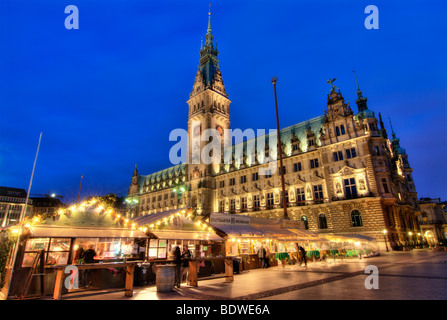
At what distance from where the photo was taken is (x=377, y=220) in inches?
1446

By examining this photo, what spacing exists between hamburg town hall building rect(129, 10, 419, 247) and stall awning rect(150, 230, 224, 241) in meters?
16.0

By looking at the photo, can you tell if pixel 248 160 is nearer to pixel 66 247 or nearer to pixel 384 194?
pixel 384 194

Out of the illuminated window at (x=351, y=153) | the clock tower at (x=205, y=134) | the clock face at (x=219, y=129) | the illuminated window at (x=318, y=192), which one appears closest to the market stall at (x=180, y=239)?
the illuminated window at (x=318, y=192)

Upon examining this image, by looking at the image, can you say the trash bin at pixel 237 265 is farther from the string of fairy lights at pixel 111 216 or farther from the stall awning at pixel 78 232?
the stall awning at pixel 78 232

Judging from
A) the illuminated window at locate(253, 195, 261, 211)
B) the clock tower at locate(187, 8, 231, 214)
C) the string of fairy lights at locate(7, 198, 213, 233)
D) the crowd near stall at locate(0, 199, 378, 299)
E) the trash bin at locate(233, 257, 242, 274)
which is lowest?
the trash bin at locate(233, 257, 242, 274)

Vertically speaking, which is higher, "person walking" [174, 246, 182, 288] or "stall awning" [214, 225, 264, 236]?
"stall awning" [214, 225, 264, 236]

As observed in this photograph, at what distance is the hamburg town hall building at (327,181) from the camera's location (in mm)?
38750

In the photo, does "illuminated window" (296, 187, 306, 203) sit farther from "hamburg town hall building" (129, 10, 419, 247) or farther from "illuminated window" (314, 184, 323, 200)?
"illuminated window" (314, 184, 323, 200)

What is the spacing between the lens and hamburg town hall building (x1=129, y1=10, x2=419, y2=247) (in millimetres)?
38750

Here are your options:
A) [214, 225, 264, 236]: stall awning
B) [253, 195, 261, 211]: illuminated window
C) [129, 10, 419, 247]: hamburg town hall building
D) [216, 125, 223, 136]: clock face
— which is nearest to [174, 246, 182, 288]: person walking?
[214, 225, 264, 236]: stall awning

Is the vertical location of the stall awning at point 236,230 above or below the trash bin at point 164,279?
above
